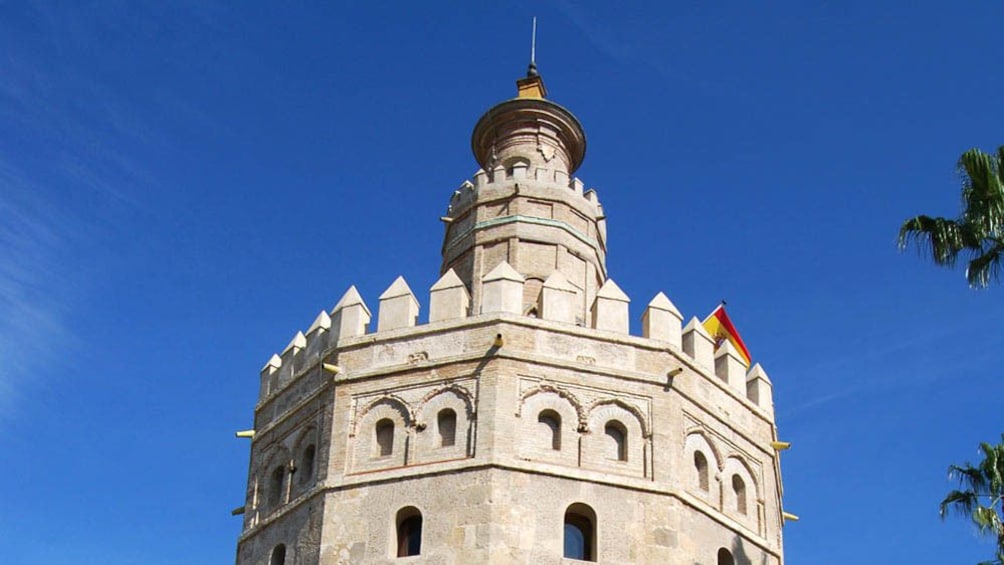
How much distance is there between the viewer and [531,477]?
1838 cm

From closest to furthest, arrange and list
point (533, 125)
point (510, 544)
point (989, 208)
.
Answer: point (989, 208) → point (510, 544) → point (533, 125)

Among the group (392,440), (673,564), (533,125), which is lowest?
(673,564)

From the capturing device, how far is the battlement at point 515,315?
20.0 m

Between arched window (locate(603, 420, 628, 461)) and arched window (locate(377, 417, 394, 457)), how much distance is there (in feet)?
9.77

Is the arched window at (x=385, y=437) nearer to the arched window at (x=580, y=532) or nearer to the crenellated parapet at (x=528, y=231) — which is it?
the arched window at (x=580, y=532)

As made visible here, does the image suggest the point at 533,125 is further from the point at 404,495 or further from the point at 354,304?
the point at 404,495

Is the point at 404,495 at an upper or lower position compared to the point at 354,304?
lower

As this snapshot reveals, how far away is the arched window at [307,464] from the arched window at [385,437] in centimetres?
111

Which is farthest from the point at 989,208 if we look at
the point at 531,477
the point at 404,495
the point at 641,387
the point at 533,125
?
the point at 533,125

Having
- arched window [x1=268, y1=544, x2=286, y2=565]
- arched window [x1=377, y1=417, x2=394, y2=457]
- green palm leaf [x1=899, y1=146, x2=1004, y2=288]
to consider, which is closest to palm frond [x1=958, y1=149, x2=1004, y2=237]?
green palm leaf [x1=899, y1=146, x2=1004, y2=288]

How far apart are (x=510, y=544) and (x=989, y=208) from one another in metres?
7.20

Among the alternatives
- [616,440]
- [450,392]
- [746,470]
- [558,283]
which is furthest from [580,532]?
[558,283]

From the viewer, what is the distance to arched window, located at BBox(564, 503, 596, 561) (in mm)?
18281

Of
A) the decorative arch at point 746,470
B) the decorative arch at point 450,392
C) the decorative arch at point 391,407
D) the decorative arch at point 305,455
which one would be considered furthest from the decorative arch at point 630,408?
the decorative arch at point 305,455
